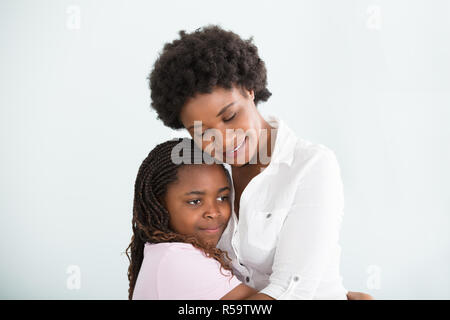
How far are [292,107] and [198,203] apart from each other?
5.59 feet

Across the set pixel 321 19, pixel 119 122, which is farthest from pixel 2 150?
pixel 321 19

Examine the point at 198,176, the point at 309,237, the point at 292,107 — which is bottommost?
the point at 309,237

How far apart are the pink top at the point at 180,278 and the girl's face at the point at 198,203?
0.15m

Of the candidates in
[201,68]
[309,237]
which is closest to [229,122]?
[201,68]

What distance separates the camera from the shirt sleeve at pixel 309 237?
143 cm

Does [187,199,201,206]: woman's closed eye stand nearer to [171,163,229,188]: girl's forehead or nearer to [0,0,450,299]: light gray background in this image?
[171,163,229,188]: girl's forehead

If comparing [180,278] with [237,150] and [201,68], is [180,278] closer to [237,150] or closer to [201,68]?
[237,150]

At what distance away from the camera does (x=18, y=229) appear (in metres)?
3.46

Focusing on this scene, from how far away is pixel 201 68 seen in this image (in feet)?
5.16

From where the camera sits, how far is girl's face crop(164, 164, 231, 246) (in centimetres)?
168

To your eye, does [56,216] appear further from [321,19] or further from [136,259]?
[321,19]

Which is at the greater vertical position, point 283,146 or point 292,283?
point 283,146

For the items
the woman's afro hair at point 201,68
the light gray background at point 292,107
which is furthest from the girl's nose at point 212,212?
the light gray background at point 292,107
